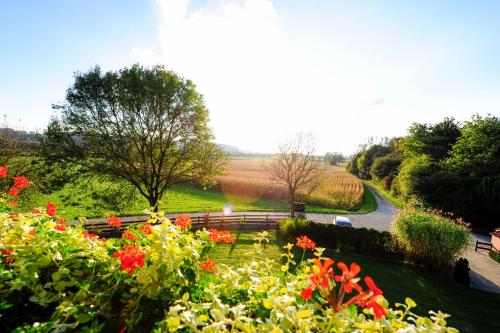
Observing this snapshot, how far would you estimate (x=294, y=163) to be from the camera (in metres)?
26.4

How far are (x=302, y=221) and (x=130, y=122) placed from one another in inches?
561

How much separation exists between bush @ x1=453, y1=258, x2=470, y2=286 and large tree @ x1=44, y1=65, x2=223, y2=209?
16723mm

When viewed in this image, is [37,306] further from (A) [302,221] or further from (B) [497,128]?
(B) [497,128]

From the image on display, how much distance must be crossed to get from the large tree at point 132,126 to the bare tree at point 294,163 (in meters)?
9.37

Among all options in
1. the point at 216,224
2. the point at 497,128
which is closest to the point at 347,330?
the point at 216,224

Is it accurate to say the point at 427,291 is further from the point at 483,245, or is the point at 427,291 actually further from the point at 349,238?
the point at 483,245

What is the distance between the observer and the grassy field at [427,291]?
436 inches

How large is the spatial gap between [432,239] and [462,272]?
6.82 feet

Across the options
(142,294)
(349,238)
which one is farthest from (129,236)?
(349,238)

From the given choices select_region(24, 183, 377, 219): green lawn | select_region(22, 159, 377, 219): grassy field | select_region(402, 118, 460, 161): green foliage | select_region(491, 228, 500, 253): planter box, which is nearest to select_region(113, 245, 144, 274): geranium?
select_region(24, 183, 377, 219): green lawn

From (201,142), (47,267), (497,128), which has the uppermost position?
(497,128)

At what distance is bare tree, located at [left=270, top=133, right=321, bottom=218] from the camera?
26156 mm

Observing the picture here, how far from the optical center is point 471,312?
38.3ft

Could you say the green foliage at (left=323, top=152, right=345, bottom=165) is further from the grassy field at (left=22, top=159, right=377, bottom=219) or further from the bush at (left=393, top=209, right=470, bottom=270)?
the bush at (left=393, top=209, right=470, bottom=270)
